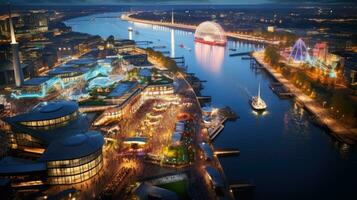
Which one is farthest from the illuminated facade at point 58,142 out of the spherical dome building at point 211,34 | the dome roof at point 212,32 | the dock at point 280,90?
the dome roof at point 212,32

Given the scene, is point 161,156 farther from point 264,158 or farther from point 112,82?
point 112,82

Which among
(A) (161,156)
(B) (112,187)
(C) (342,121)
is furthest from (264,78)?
(B) (112,187)

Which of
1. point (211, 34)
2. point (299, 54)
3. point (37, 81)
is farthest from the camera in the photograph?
point (211, 34)

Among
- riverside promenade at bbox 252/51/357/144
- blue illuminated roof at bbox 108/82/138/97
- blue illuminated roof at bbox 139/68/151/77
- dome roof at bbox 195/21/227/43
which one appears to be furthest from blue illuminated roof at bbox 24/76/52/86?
dome roof at bbox 195/21/227/43

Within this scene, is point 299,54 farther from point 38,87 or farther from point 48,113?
point 48,113

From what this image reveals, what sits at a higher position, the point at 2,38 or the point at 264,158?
the point at 2,38

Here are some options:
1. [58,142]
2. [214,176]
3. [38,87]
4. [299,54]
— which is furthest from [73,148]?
[299,54]
